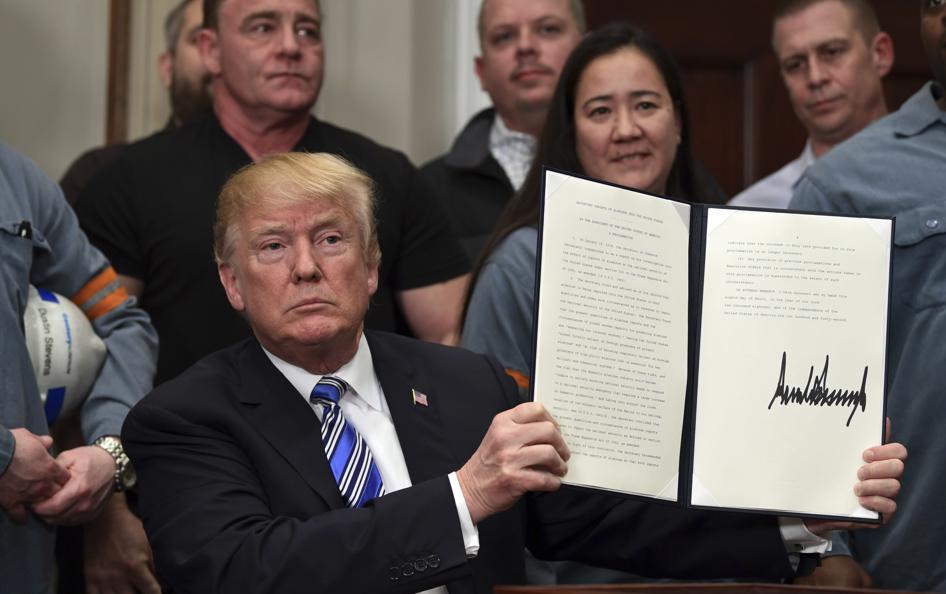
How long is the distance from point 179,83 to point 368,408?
198cm

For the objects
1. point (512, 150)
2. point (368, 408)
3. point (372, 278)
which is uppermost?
point (512, 150)

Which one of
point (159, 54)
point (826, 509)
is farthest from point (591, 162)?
point (159, 54)

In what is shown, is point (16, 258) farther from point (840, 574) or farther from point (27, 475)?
point (840, 574)

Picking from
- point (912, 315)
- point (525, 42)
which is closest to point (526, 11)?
point (525, 42)

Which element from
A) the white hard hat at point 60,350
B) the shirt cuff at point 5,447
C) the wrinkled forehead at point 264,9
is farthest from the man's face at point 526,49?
the shirt cuff at point 5,447

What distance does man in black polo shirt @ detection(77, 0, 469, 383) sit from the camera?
3.18m

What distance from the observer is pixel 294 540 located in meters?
2.00

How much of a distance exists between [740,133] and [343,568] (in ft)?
10.6

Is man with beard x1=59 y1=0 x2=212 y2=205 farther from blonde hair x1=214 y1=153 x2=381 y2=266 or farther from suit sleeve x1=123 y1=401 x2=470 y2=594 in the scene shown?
suit sleeve x1=123 y1=401 x2=470 y2=594

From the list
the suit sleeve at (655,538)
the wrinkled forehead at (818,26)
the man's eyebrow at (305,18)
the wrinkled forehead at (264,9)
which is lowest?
the suit sleeve at (655,538)

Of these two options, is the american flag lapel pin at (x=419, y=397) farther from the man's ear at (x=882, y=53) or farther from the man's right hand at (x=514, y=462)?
the man's ear at (x=882, y=53)

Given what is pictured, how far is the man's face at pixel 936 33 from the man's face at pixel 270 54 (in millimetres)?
1492

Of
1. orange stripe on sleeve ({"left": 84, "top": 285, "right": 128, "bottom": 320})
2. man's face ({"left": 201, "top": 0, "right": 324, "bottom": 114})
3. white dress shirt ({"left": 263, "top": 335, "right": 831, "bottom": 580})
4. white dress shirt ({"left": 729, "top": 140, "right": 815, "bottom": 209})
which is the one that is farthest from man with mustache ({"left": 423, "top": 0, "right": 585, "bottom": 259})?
white dress shirt ({"left": 263, "top": 335, "right": 831, "bottom": 580})
